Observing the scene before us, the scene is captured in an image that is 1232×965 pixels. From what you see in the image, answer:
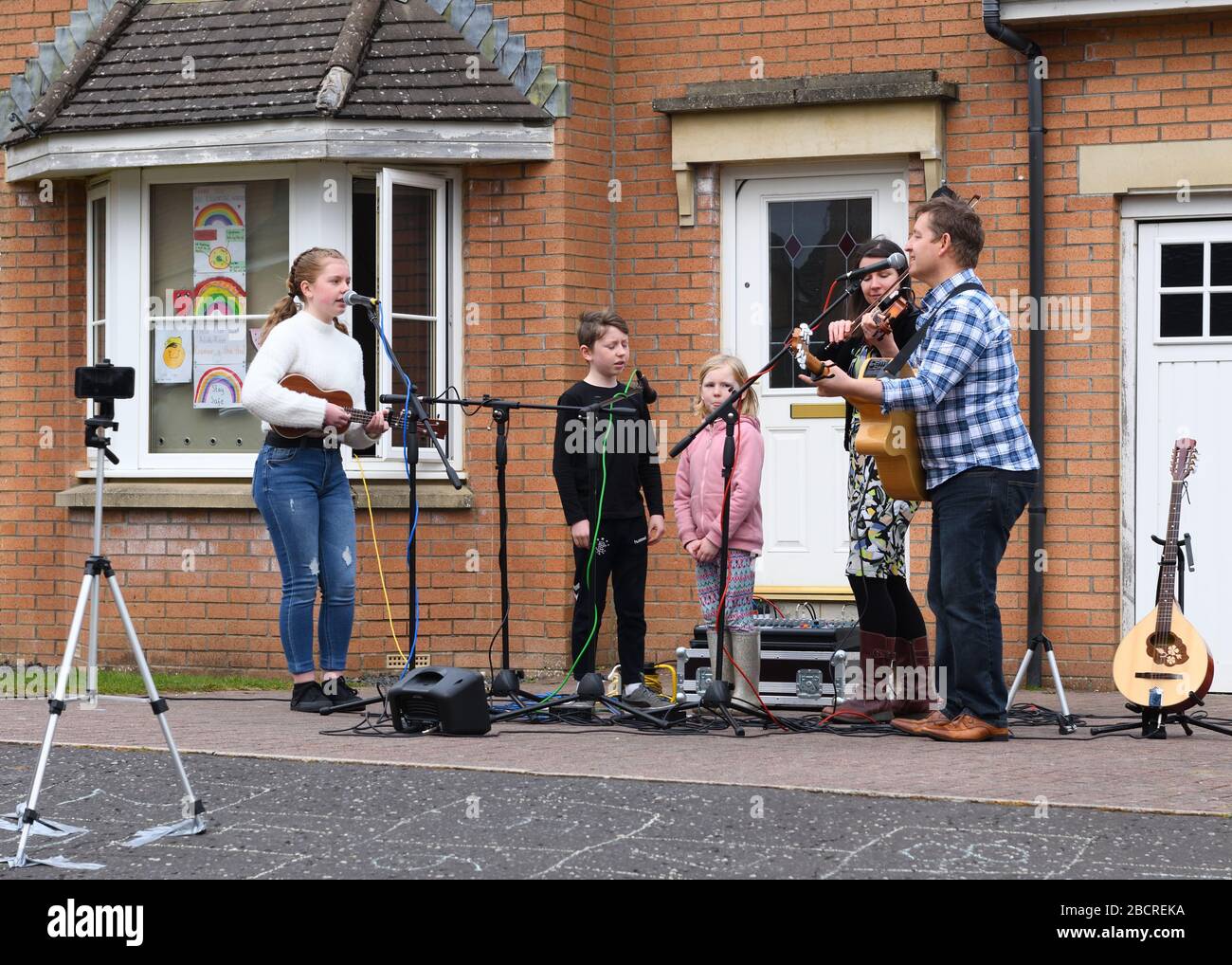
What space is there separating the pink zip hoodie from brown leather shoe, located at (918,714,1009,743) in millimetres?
1274

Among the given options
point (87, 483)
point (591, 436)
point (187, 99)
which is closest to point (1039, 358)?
point (591, 436)

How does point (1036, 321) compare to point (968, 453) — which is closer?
point (968, 453)

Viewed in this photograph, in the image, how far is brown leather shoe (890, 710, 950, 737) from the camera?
307 inches

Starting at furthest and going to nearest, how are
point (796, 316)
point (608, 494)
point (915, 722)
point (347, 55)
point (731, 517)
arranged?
point (796, 316) < point (347, 55) < point (608, 494) < point (731, 517) < point (915, 722)

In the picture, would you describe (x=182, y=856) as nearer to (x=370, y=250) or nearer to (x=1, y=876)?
(x=1, y=876)

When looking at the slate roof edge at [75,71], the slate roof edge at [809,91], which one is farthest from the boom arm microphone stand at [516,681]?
the slate roof edge at [75,71]

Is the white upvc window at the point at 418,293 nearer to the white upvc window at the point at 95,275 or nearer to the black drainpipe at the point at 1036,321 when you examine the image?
the white upvc window at the point at 95,275

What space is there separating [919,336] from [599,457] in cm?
173

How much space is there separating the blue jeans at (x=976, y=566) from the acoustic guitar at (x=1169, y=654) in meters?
0.72

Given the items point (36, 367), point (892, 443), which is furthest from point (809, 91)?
point (36, 367)

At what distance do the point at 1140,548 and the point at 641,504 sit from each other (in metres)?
3.13

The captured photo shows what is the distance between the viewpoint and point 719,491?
845 centimetres

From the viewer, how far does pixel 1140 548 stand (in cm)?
1007

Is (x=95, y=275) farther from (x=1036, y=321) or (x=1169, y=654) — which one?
(x=1169, y=654)
